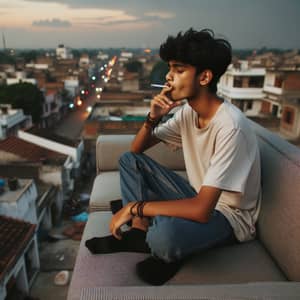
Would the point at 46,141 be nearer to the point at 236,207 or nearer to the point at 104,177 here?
the point at 104,177

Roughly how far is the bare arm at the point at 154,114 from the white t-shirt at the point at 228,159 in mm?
103

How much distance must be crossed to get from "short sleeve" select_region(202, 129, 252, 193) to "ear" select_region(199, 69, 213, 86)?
0.96ft

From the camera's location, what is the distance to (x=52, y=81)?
31.8 m

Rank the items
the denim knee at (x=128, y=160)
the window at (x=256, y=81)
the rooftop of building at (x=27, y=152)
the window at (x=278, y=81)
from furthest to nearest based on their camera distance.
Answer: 1. the window at (x=256, y=81)
2. the window at (x=278, y=81)
3. the rooftop of building at (x=27, y=152)
4. the denim knee at (x=128, y=160)

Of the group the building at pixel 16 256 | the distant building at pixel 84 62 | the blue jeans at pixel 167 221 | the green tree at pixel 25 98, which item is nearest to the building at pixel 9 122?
the green tree at pixel 25 98

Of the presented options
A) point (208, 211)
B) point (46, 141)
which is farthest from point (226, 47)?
point (46, 141)

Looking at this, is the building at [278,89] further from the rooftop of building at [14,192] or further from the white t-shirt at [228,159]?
the white t-shirt at [228,159]

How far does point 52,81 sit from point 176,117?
106 ft

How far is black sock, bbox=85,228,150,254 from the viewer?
163 centimetres

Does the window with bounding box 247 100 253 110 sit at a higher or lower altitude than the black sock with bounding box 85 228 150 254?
lower

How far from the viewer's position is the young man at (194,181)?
1.45 m

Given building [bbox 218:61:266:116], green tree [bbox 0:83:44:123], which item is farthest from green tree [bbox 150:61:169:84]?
green tree [bbox 0:83:44:123]

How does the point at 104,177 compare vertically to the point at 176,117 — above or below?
below

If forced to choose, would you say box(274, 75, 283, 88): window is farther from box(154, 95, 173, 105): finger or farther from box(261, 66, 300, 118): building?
box(154, 95, 173, 105): finger
